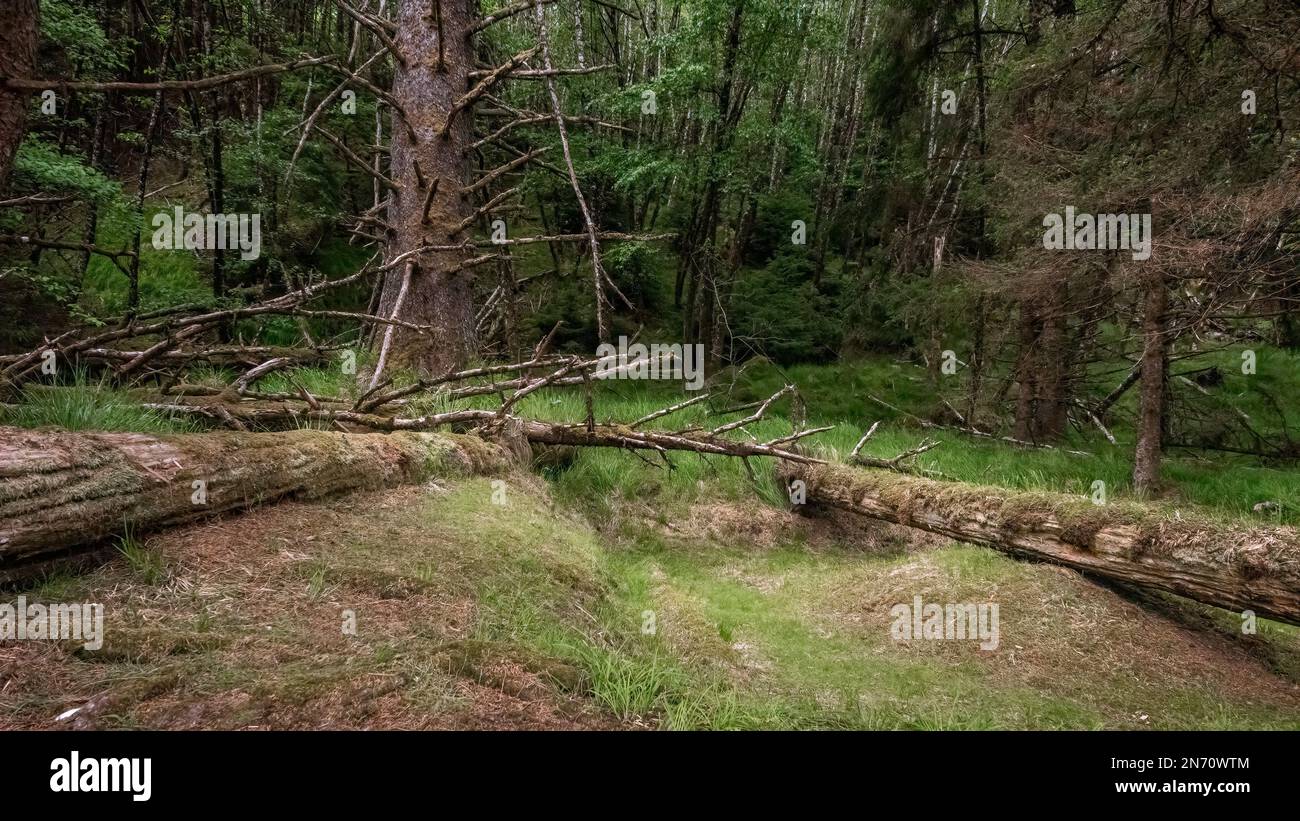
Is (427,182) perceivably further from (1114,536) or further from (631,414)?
(1114,536)

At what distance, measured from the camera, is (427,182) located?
6.35 meters

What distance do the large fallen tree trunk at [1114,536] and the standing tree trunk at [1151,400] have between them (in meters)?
2.42

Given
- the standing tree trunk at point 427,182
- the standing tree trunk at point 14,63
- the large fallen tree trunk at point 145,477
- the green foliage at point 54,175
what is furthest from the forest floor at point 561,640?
the green foliage at point 54,175

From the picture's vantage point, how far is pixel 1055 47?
7914mm

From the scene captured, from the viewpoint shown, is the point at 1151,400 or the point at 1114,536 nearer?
the point at 1114,536

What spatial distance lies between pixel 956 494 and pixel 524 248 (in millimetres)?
13932

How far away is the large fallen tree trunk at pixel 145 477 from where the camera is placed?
2.36 meters

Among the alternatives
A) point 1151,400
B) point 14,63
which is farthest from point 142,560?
point 1151,400

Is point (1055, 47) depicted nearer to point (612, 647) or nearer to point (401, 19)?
point (401, 19)

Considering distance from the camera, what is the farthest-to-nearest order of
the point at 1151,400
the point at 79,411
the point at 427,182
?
1. the point at 1151,400
2. the point at 427,182
3. the point at 79,411

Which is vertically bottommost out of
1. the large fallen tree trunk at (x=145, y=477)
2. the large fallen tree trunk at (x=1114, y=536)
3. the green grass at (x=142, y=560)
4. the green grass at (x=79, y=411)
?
the large fallen tree trunk at (x=1114, y=536)

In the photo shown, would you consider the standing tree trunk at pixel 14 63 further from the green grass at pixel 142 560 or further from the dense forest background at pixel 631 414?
the green grass at pixel 142 560

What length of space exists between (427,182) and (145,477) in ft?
14.3

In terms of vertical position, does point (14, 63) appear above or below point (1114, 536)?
above
